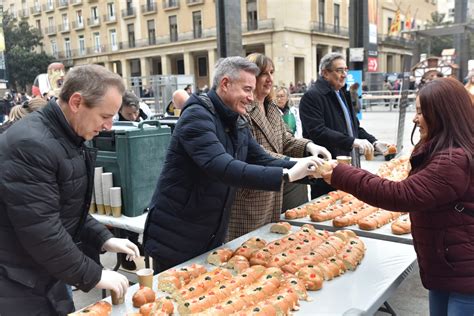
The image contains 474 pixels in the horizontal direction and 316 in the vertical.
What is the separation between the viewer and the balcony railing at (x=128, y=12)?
148ft

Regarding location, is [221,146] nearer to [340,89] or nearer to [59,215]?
[59,215]

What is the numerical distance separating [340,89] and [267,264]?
2.23 metres

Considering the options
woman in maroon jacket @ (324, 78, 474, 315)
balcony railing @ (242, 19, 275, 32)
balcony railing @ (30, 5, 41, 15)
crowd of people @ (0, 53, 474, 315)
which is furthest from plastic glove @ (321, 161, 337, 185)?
balcony railing @ (30, 5, 41, 15)

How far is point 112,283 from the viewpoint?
170 cm

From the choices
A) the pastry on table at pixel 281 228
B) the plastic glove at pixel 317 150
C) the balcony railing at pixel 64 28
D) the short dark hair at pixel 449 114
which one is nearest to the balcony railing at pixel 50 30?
the balcony railing at pixel 64 28

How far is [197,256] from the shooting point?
7.65 ft

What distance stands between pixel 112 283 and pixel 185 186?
0.66 m

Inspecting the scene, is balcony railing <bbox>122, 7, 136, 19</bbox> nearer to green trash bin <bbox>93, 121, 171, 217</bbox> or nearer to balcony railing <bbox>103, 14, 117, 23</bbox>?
balcony railing <bbox>103, 14, 117, 23</bbox>

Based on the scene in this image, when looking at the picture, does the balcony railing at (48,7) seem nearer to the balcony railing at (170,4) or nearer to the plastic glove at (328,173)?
the balcony railing at (170,4)

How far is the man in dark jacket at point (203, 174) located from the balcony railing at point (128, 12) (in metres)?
46.1

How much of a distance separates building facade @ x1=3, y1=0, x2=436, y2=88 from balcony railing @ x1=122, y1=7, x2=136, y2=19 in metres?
0.10

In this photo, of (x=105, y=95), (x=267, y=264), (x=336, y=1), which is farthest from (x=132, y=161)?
(x=336, y=1)

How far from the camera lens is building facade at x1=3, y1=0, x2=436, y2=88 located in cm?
3606

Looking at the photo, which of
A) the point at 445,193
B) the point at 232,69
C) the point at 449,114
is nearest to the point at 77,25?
the point at 232,69
